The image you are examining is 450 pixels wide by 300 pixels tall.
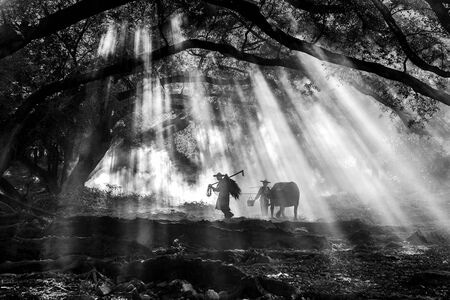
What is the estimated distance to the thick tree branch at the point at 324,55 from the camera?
9188mm

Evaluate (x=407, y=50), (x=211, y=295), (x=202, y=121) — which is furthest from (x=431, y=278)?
(x=202, y=121)

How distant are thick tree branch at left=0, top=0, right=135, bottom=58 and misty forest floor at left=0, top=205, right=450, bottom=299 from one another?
4398mm

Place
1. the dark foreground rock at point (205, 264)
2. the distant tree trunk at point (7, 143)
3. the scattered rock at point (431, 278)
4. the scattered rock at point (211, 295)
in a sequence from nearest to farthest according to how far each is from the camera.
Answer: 1. the scattered rock at point (211, 295)
2. the dark foreground rock at point (205, 264)
3. the scattered rock at point (431, 278)
4. the distant tree trunk at point (7, 143)

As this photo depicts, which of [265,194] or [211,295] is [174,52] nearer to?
[211,295]

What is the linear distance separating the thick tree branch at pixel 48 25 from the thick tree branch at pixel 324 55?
2.98m

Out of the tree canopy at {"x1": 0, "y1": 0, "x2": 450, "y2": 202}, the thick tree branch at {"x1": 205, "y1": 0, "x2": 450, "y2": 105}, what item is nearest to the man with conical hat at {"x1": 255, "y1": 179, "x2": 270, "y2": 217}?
the tree canopy at {"x1": 0, "y1": 0, "x2": 450, "y2": 202}

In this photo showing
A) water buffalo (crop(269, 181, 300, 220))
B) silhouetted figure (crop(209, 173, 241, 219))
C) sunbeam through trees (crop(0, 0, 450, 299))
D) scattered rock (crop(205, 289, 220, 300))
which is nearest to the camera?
scattered rock (crop(205, 289, 220, 300))

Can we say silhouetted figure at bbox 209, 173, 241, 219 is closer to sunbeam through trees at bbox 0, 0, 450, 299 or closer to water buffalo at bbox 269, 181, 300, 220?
sunbeam through trees at bbox 0, 0, 450, 299

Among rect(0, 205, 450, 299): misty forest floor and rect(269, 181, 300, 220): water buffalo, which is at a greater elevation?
rect(269, 181, 300, 220): water buffalo

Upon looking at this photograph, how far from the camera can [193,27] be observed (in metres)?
16.0

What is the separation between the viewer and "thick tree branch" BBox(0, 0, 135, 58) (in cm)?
834

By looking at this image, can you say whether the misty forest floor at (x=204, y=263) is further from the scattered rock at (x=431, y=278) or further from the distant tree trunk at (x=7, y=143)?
the distant tree trunk at (x=7, y=143)

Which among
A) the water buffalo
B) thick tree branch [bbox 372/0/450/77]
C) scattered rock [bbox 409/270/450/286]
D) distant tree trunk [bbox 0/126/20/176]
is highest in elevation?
thick tree branch [bbox 372/0/450/77]

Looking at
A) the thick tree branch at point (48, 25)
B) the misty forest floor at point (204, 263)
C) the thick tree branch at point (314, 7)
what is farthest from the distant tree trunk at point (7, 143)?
the thick tree branch at point (314, 7)
